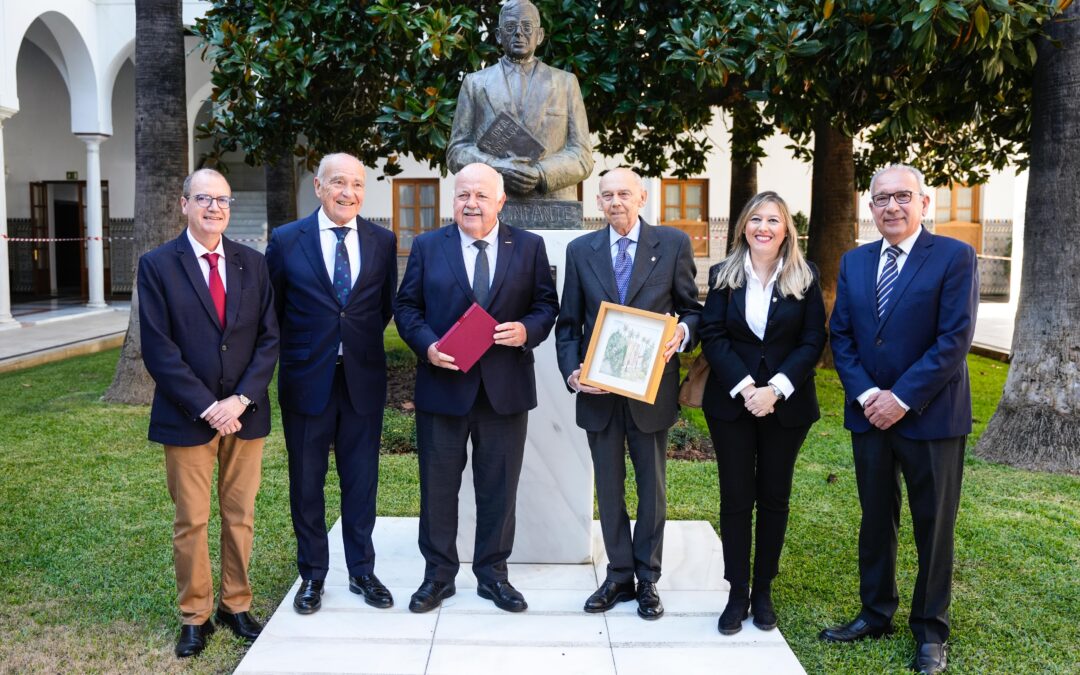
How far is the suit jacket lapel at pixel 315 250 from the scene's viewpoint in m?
A: 3.89

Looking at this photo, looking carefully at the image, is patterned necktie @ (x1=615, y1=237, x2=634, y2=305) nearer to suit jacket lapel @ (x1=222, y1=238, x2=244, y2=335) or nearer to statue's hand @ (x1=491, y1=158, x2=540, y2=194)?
statue's hand @ (x1=491, y1=158, x2=540, y2=194)

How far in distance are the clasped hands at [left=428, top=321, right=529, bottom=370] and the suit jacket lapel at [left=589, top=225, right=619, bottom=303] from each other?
0.41m

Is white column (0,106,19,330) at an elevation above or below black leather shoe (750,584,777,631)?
above

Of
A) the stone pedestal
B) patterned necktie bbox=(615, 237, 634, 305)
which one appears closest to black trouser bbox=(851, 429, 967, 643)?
patterned necktie bbox=(615, 237, 634, 305)

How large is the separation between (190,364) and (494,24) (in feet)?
20.9

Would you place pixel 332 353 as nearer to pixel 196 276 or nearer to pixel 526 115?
pixel 196 276

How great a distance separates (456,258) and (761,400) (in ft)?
4.67

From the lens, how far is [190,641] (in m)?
3.72

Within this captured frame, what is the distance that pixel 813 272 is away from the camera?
3.74m

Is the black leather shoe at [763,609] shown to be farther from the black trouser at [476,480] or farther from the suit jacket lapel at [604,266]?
the suit jacket lapel at [604,266]

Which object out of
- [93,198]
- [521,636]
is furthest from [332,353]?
[93,198]

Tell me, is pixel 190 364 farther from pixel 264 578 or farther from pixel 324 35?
pixel 324 35

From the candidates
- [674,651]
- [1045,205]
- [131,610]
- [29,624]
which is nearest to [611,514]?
[674,651]

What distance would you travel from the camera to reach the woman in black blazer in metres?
3.66
